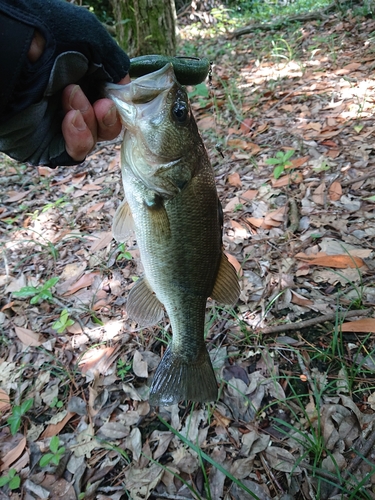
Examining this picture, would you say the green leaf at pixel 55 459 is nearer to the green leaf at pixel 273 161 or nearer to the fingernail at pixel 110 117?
the fingernail at pixel 110 117

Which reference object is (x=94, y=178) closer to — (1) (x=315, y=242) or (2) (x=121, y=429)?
(1) (x=315, y=242)

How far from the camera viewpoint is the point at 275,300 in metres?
2.64

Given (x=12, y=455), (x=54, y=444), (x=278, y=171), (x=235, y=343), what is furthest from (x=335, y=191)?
(x=12, y=455)

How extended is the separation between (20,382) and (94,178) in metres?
2.89

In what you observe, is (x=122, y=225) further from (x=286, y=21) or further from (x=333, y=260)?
(x=286, y=21)

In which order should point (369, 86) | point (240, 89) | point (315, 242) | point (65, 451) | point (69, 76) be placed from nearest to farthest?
point (69, 76), point (65, 451), point (315, 242), point (369, 86), point (240, 89)

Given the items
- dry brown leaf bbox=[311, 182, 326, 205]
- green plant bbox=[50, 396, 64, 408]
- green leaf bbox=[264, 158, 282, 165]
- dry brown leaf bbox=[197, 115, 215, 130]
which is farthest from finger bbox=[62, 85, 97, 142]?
dry brown leaf bbox=[197, 115, 215, 130]

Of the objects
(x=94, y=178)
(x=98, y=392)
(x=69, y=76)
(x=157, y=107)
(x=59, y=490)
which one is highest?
(x=69, y=76)

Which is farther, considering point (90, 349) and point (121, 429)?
point (90, 349)

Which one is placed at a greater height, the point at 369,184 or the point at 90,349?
the point at 369,184

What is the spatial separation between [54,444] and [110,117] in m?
1.90

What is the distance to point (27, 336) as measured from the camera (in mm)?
2912

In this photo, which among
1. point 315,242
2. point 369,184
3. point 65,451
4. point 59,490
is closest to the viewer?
point 59,490

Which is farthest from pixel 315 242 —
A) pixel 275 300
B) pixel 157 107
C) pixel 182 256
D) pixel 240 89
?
pixel 240 89
